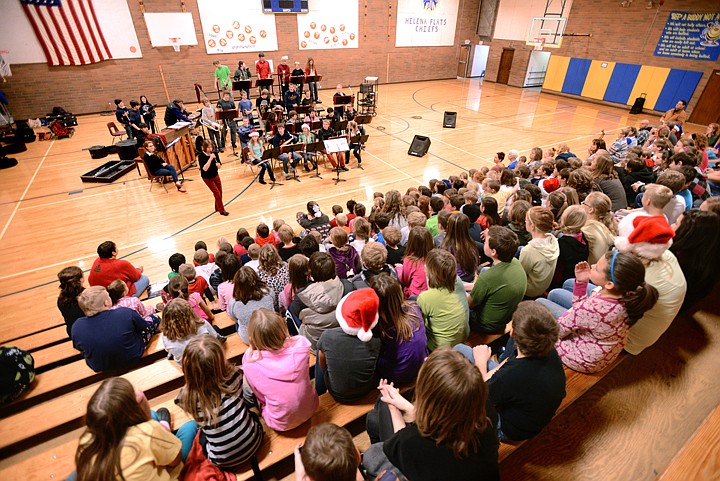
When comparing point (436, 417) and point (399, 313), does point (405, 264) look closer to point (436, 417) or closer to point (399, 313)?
point (399, 313)

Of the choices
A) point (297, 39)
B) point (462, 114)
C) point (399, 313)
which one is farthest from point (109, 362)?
point (297, 39)

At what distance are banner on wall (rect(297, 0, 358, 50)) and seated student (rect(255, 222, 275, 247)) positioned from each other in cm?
1396

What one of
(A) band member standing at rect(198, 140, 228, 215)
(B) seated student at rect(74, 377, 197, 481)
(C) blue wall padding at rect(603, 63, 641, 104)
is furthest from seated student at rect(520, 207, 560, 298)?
(C) blue wall padding at rect(603, 63, 641, 104)

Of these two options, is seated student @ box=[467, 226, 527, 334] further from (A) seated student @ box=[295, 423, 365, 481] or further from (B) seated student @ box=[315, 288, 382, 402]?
(A) seated student @ box=[295, 423, 365, 481]

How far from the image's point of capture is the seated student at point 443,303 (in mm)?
2600

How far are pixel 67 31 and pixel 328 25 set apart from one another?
979 cm

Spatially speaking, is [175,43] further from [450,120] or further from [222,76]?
[450,120]

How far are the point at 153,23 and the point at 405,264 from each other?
14.9 metres

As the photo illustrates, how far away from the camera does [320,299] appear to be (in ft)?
9.31

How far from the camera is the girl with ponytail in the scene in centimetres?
204

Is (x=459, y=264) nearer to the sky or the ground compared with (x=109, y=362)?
nearer to the sky

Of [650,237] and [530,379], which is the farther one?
[650,237]

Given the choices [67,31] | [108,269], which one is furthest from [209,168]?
[67,31]

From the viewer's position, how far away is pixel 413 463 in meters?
1.54
